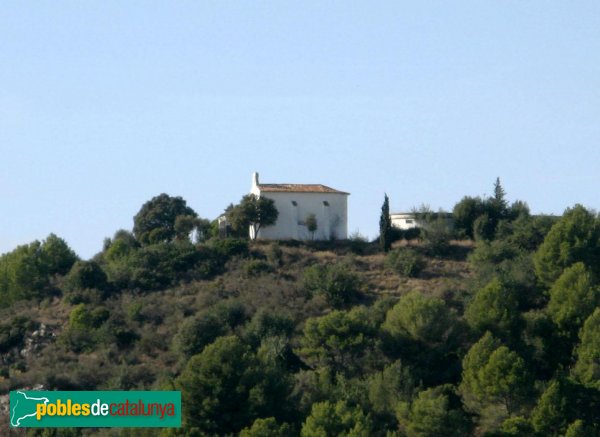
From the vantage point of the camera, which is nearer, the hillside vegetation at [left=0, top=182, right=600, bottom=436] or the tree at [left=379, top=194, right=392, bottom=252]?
the hillside vegetation at [left=0, top=182, right=600, bottom=436]

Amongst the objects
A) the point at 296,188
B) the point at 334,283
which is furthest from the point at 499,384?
the point at 296,188

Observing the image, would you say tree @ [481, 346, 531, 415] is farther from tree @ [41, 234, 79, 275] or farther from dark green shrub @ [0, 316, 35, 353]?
tree @ [41, 234, 79, 275]

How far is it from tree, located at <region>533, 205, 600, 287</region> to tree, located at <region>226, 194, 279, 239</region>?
42.1 feet

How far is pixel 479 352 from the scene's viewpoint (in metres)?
50.7

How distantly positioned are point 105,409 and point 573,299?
21.3 meters

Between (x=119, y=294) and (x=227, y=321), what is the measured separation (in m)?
7.37

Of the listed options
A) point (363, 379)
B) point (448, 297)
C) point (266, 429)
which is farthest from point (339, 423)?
point (448, 297)

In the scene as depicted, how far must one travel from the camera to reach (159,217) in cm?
7438

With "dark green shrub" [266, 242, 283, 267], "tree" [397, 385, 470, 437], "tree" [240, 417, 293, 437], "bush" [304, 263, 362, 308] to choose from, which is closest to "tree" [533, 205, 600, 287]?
"bush" [304, 263, 362, 308]

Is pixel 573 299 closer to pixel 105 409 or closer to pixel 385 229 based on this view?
pixel 385 229

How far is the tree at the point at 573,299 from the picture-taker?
54188 mm

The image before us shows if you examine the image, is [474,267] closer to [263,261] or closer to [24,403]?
[263,261]

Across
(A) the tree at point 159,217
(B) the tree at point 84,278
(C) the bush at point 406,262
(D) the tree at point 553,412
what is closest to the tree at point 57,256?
(B) the tree at point 84,278

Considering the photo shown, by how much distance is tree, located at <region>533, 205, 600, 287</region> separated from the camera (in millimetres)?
58562
